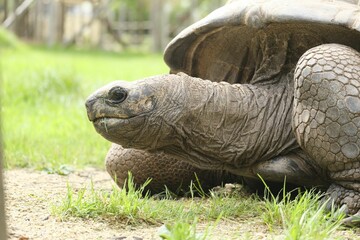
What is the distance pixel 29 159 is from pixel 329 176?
2371 mm

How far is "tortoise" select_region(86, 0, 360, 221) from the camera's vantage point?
299cm

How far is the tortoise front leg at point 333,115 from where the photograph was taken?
2936 mm

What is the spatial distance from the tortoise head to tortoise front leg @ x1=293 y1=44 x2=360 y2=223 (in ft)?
1.84

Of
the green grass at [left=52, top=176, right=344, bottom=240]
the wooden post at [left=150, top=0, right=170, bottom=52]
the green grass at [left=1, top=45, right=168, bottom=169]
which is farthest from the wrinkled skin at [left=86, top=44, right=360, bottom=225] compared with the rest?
the wooden post at [left=150, top=0, right=170, bottom=52]

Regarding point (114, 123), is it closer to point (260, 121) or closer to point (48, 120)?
point (260, 121)

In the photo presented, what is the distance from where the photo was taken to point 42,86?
8.35 metres

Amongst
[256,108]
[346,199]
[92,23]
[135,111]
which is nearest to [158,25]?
[92,23]

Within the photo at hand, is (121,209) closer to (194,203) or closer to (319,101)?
(194,203)

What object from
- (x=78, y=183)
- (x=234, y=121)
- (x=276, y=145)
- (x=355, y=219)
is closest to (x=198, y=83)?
(x=234, y=121)

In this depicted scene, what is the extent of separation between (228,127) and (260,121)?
6.6 inches

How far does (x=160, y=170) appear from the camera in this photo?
3801mm

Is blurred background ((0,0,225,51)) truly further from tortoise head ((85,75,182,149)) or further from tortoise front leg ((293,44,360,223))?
tortoise front leg ((293,44,360,223))

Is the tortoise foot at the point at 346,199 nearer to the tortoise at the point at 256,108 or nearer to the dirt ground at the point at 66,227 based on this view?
the tortoise at the point at 256,108

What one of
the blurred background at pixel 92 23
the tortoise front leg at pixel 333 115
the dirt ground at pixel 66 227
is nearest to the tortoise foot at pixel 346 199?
the tortoise front leg at pixel 333 115
